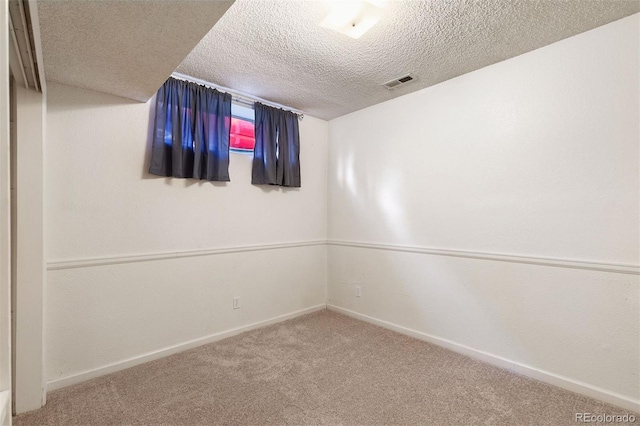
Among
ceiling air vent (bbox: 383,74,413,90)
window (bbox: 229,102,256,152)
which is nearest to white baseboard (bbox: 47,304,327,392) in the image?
window (bbox: 229,102,256,152)

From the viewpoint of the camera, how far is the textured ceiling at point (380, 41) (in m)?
1.69

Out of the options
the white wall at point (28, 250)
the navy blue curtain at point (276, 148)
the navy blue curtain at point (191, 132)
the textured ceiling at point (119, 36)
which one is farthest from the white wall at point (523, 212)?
the white wall at point (28, 250)

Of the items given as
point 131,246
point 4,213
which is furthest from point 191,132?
point 4,213

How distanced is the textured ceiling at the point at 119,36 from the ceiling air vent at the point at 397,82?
5.52 feet

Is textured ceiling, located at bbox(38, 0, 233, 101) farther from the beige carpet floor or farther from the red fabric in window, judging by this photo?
the beige carpet floor

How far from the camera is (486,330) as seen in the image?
236 centimetres

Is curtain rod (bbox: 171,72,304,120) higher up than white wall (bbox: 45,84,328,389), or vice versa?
curtain rod (bbox: 171,72,304,120)

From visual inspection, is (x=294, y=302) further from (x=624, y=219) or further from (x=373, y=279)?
(x=624, y=219)

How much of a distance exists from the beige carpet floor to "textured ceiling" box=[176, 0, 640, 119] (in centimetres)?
231

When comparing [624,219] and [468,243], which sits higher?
[624,219]

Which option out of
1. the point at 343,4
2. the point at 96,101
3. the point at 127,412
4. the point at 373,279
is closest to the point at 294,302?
A: the point at 373,279

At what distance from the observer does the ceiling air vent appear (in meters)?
2.52

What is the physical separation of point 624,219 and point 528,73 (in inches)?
45.4

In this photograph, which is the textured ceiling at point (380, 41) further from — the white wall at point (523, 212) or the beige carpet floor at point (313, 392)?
the beige carpet floor at point (313, 392)
